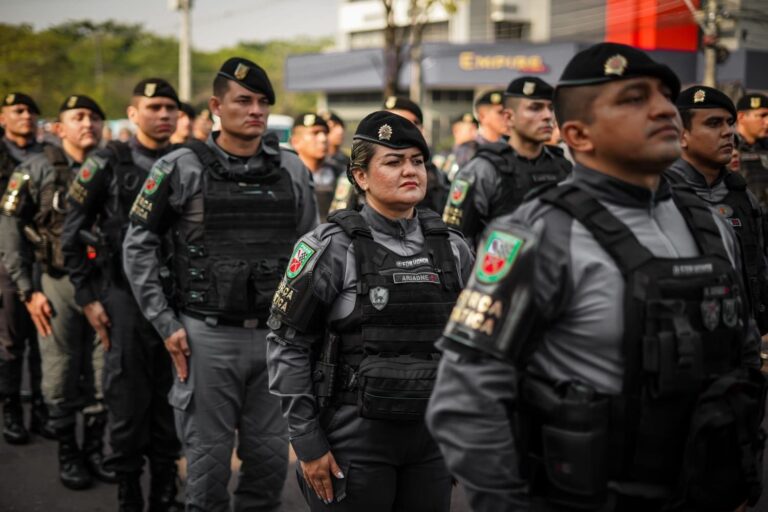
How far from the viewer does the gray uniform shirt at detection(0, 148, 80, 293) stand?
6.11 meters

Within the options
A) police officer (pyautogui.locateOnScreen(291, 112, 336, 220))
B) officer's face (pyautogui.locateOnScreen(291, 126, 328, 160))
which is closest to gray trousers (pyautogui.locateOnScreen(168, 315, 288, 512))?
police officer (pyautogui.locateOnScreen(291, 112, 336, 220))

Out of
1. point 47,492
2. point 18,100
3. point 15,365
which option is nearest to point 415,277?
point 47,492

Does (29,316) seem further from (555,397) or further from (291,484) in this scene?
(555,397)

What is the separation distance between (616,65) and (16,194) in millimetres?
5190

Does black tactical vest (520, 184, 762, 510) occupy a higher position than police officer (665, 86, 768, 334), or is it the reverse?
police officer (665, 86, 768, 334)

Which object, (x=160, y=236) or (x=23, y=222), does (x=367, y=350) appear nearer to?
(x=160, y=236)

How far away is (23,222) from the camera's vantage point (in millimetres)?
6191

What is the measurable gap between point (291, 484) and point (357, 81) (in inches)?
1539

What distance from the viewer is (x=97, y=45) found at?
6366cm

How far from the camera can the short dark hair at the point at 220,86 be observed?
433cm

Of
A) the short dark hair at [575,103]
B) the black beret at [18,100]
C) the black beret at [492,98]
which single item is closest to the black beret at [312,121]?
the black beret at [492,98]

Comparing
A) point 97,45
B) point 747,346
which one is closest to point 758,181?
point 747,346

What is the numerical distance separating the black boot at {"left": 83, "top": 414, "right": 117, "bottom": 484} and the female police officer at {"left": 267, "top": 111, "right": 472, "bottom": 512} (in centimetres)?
294

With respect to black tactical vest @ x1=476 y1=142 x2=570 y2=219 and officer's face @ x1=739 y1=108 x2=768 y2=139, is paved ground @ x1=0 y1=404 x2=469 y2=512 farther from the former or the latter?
officer's face @ x1=739 y1=108 x2=768 y2=139
